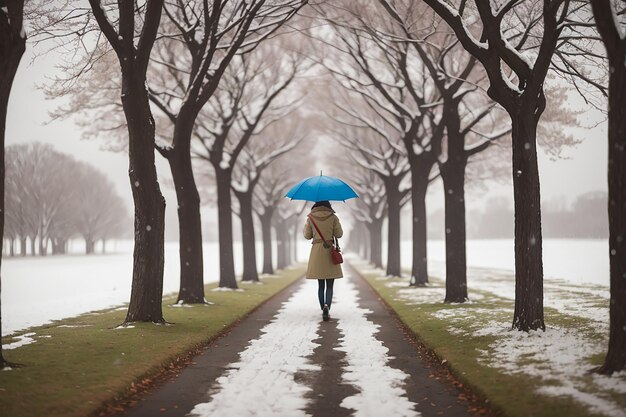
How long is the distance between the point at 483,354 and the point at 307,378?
103 inches

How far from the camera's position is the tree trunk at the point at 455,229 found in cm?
1570

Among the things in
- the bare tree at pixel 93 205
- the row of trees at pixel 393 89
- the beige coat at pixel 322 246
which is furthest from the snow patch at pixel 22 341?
the bare tree at pixel 93 205

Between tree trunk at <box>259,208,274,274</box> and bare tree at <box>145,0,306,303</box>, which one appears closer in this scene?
bare tree at <box>145,0,306,303</box>

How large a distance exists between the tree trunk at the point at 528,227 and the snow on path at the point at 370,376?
95.8 inches

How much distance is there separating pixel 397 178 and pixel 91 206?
5422 cm

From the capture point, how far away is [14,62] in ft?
23.2

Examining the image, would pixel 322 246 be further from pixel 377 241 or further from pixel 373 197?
pixel 377 241

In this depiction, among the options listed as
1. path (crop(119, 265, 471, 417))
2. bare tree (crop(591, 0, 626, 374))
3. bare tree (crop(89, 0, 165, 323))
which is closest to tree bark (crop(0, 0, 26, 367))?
path (crop(119, 265, 471, 417))

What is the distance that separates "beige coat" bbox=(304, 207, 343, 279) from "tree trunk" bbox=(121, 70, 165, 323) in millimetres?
3034

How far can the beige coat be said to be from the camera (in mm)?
11930

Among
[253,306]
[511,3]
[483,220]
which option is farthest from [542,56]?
[483,220]

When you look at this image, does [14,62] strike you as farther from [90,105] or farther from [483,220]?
[483,220]

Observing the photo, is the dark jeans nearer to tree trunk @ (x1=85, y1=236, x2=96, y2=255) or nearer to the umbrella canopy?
the umbrella canopy

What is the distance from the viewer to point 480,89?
1686 cm
